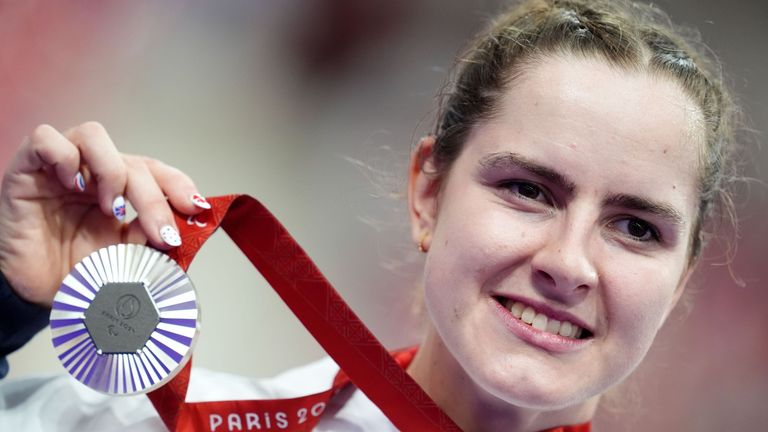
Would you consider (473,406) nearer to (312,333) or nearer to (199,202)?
(312,333)

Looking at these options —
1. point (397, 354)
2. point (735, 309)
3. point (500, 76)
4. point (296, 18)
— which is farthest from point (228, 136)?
point (735, 309)

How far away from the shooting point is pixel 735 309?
2770mm

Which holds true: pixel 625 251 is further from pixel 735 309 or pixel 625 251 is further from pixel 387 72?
pixel 387 72

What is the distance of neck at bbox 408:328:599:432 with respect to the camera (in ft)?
5.20

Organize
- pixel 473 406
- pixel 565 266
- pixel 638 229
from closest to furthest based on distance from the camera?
pixel 565 266
pixel 638 229
pixel 473 406

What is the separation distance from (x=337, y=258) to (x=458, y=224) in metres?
1.41

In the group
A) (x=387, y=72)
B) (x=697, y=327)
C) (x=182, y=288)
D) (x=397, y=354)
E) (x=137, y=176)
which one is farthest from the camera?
(x=387, y=72)

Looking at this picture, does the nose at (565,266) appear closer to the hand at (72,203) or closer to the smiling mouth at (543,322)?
the smiling mouth at (543,322)

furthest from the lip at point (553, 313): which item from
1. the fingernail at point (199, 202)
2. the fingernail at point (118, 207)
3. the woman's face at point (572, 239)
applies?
the fingernail at point (118, 207)

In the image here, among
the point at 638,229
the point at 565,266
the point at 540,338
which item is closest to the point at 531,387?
the point at 540,338

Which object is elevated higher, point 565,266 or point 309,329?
point 565,266

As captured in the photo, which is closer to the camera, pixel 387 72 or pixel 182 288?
pixel 182 288

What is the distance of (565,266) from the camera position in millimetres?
1333

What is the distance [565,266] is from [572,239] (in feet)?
0.16
